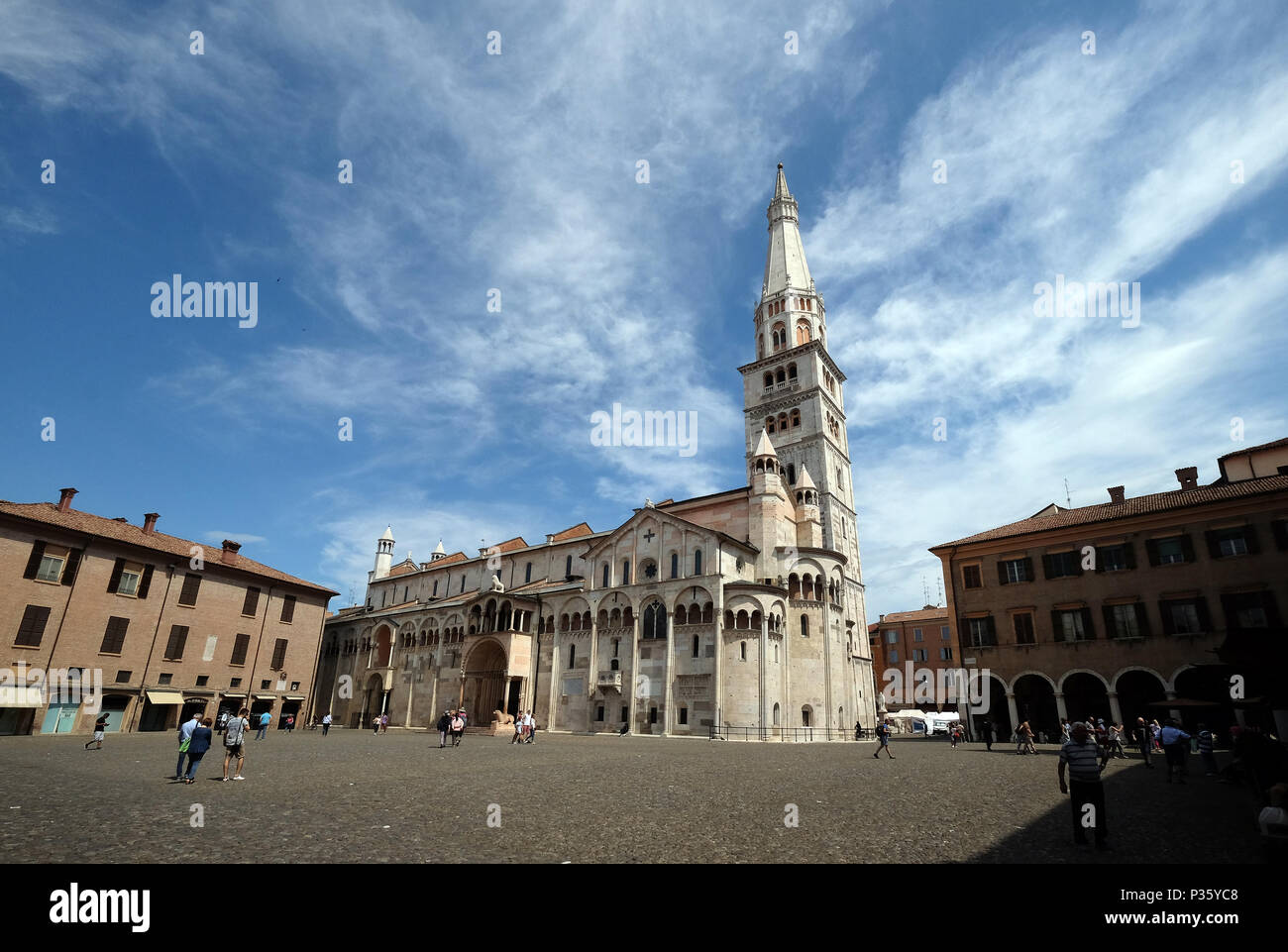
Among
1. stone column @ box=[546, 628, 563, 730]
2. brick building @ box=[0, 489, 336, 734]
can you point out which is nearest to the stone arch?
brick building @ box=[0, 489, 336, 734]

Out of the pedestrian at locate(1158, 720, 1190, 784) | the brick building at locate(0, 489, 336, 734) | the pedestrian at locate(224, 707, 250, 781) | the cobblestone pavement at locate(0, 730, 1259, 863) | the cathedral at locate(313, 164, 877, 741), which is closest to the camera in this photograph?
the cobblestone pavement at locate(0, 730, 1259, 863)

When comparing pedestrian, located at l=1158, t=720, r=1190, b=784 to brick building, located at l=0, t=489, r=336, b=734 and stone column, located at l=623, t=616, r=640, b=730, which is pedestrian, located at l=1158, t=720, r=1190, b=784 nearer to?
stone column, located at l=623, t=616, r=640, b=730

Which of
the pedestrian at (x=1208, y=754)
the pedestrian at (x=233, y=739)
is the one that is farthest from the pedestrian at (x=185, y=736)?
the pedestrian at (x=1208, y=754)

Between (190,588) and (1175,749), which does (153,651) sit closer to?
(190,588)

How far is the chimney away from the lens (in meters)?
36.8

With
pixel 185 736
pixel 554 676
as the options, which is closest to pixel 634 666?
pixel 554 676

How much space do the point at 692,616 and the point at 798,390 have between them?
25.2 m

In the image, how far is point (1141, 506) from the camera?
32469 millimetres

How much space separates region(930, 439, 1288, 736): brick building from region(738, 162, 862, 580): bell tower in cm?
1350

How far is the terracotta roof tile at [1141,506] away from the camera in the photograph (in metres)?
29.2

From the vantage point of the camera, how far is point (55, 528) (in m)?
33.1

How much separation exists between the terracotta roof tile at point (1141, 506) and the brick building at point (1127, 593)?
9 centimetres

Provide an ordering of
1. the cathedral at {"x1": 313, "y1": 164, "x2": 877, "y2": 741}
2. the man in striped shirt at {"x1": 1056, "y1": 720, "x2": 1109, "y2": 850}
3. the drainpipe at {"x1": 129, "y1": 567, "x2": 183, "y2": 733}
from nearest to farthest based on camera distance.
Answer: the man in striped shirt at {"x1": 1056, "y1": 720, "x2": 1109, "y2": 850}, the drainpipe at {"x1": 129, "y1": 567, "x2": 183, "y2": 733}, the cathedral at {"x1": 313, "y1": 164, "x2": 877, "y2": 741}
